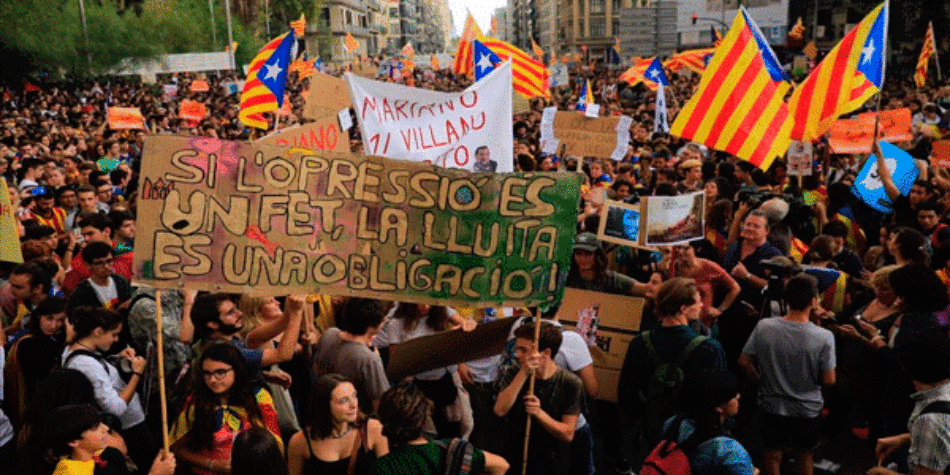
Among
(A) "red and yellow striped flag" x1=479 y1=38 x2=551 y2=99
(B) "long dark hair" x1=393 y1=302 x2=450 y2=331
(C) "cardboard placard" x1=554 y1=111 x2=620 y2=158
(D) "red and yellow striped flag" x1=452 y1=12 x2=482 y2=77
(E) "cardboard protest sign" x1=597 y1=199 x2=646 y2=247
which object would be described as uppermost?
(D) "red and yellow striped flag" x1=452 y1=12 x2=482 y2=77

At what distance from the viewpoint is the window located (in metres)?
109

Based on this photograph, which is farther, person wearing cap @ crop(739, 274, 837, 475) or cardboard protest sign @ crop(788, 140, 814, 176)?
cardboard protest sign @ crop(788, 140, 814, 176)

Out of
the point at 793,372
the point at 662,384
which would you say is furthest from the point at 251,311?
the point at 793,372

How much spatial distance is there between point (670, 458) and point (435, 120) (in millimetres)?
2988

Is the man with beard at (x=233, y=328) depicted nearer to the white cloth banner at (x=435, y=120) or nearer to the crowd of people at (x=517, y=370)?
the crowd of people at (x=517, y=370)

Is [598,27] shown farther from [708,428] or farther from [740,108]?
[708,428]

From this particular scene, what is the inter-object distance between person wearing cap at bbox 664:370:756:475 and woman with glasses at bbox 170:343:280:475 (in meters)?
1.92

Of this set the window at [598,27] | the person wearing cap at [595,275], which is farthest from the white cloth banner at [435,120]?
the window at [598,27]

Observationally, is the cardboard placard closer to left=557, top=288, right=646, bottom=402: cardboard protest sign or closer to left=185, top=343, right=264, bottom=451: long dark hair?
left=557, top=288, right=646, bottom=402: cardboard protest sign

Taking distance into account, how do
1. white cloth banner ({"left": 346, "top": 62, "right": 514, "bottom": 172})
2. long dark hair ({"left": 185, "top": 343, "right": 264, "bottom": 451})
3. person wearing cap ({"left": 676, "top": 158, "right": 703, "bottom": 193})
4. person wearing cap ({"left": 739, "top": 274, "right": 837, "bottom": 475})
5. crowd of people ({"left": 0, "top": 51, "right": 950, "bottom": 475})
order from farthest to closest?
person wearing cap ({"left": 676, "top": 158, "right": 703, "bottom": 193}), white cloth banner ({"left": 346, "top": 62, "right": 514, "bottom": 172}), person wearing cap ({"left": 739, "top": 274, "right": 837, "bottom": 475}), long dark hair ({"left": 185, "top": 343, "right": 264, "bottom": 451}), crowd of people ({"left": 0, "top": 51, "right": 950, "bottom": 475})

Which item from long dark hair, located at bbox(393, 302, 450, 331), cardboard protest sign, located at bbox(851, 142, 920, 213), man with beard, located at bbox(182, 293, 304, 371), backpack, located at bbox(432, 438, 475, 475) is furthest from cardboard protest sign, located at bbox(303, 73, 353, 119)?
backpack, located at bbox(432, 438, 475, 475)

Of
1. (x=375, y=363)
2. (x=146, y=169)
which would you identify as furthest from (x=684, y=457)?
(x=146, y=169)

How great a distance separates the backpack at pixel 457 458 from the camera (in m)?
3.14

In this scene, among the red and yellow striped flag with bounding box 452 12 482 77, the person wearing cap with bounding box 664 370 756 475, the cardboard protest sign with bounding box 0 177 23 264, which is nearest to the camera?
the person wearing cap with bounding box 664 370 756 475
